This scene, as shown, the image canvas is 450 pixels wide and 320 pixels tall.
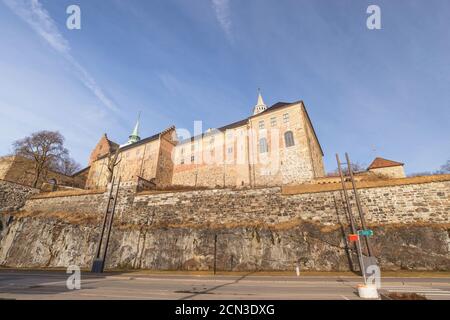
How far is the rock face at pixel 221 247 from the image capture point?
1579 centimetres

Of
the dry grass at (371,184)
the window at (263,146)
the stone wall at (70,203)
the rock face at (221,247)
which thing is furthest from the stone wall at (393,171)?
the stone wall at (70,203)

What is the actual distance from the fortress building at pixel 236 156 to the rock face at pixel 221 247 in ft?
30.7

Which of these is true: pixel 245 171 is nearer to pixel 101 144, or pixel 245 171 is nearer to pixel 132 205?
pixel 132 205

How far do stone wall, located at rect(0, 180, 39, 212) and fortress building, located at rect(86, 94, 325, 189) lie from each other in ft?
45.7

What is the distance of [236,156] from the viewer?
3866 cm

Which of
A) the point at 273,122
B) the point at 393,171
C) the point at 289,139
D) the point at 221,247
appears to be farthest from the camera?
the point at 273,122

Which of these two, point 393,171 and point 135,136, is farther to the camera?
point 135,136

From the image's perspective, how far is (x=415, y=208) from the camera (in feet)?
57.1

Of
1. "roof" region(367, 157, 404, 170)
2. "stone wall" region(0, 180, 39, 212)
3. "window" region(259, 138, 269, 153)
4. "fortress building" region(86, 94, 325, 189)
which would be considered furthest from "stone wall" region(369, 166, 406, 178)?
"stone wall" region(0, 180, 39, 212)

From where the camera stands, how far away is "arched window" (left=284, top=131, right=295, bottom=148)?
109 ft

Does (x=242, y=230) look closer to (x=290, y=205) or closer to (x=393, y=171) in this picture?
(x=290, y=205)

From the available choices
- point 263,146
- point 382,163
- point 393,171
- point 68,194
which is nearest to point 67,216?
point 68,194

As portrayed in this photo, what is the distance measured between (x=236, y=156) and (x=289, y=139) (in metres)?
9.93
